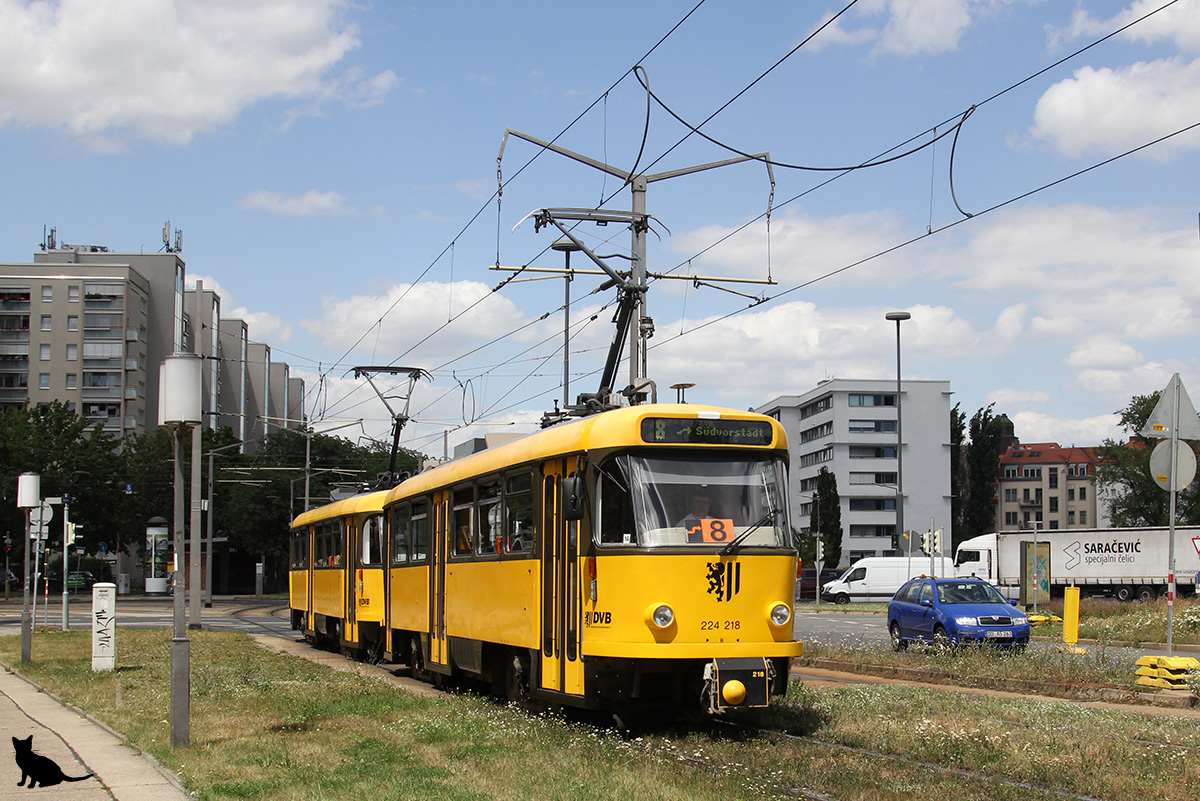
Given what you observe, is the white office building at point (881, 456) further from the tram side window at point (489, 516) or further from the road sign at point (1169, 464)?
the tram side window at point (489, 516)

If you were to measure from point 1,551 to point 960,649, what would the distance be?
62422 millimetres

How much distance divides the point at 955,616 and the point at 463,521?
9.53 meters

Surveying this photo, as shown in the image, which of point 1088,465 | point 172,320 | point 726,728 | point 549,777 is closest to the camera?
point 549,777

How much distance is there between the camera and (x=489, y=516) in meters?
14.2

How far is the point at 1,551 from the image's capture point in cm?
6844

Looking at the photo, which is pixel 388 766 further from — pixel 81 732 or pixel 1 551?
pixel 1 551

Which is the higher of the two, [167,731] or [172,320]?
[172,320]

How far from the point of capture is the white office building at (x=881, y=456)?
3922 inches

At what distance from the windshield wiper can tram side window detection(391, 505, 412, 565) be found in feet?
27.0

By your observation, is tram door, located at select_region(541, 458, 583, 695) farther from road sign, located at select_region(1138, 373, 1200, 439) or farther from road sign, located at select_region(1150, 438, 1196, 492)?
road sign, located at select_region(1138, 373, 1200, 439)

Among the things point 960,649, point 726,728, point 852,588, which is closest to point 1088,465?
point 852,588

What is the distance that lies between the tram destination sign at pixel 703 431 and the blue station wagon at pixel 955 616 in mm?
9760

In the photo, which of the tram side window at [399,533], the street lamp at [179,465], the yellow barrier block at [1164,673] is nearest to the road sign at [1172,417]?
the yellow barrier block at [1164,673]

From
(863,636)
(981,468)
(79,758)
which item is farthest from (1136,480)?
(79,758)
